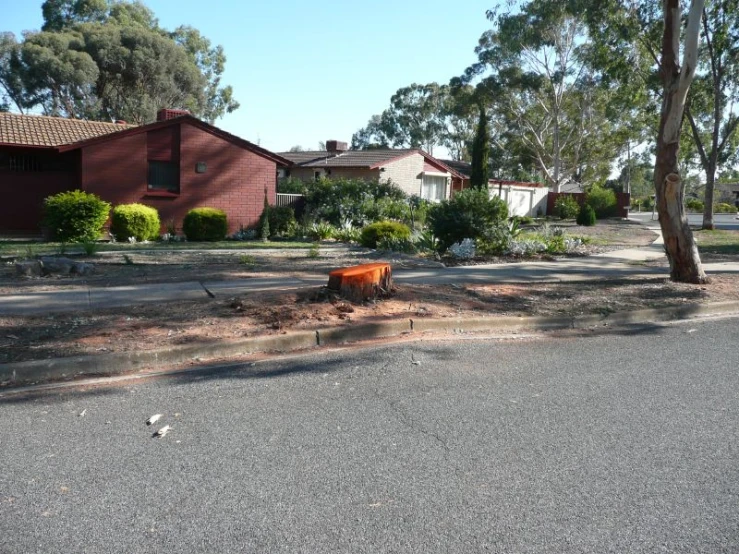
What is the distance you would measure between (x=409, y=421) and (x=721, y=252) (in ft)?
57.9

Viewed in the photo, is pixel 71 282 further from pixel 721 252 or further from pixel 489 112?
pixel 489 112

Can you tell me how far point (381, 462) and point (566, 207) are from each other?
38387 mm

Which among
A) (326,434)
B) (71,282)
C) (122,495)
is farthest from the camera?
(71,282)

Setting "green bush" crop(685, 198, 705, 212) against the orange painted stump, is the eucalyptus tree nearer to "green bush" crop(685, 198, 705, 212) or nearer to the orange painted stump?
the orange painted stump

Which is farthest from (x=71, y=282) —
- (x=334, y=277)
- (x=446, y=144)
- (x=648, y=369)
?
(x=446, y=144)

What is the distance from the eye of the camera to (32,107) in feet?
147

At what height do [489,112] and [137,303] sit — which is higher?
[489,112]

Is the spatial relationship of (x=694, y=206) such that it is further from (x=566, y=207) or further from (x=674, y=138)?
(x=674, y=138)

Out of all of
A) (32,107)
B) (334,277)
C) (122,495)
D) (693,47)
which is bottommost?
(122,495)

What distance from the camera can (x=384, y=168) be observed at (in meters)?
34.5

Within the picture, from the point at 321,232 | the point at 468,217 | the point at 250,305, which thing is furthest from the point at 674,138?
the point at 321,232

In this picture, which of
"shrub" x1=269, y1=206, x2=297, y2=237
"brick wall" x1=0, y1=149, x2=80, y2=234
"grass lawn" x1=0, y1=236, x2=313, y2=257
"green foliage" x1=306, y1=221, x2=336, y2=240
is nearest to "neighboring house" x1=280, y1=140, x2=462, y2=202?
"shrub" x1=269, y1=206, x2=297, y2=237

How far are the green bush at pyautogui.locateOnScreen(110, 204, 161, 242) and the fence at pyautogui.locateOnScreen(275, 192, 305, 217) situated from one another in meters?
5.95

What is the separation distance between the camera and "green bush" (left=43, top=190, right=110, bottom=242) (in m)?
18.4
